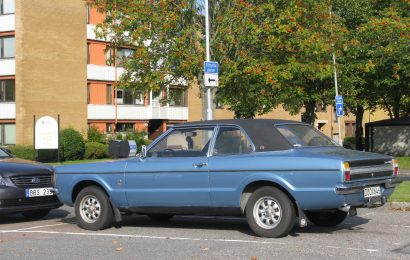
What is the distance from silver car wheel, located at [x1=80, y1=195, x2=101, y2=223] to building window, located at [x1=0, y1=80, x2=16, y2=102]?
108ft

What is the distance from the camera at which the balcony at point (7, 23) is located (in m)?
40.8

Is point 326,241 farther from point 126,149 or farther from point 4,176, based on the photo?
point 4,176

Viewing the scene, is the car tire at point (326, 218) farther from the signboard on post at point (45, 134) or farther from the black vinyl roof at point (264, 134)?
the signboard on post at point (45, 134)

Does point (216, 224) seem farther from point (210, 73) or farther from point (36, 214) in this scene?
point (210, 73)

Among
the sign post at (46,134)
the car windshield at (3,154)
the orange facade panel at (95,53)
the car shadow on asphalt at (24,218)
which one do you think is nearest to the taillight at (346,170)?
the car shadow on asphalt at (24,218)

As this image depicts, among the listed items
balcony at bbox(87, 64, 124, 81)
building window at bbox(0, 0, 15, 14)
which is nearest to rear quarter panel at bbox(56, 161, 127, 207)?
building window at bbox(0, 0, 15, 14)

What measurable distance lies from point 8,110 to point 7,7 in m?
6.76

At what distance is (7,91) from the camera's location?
41.4m

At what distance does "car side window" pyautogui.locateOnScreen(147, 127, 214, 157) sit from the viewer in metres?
9.12

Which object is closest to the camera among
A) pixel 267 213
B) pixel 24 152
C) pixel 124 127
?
pixel 267 213

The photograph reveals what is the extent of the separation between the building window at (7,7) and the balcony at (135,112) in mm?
8739

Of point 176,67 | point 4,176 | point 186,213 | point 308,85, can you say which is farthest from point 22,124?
point 186,213

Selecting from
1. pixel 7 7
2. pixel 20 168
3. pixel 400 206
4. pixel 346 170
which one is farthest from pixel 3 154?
pixel 7 7

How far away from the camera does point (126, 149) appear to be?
9656 millimetres
